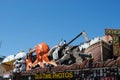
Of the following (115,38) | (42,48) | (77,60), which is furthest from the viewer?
(42,48)

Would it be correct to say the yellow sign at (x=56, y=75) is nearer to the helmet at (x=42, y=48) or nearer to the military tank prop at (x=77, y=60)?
the military tank prop at (x=77, y=60)

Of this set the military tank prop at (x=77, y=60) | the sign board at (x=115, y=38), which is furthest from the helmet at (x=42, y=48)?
the sign board at (x=115, y=38)

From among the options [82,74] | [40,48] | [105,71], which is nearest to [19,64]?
[40,48]

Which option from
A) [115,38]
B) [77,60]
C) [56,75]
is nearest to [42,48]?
[77,60]

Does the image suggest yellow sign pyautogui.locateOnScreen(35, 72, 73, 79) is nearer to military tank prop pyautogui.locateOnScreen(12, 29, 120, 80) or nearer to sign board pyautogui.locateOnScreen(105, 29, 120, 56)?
military tank prop pyautogui.locateOnScreen(12, 29, 120, 80)

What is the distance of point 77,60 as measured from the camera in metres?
28.6

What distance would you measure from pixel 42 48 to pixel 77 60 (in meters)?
6.70

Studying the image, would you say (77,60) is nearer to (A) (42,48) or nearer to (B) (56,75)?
(B) (56,75)

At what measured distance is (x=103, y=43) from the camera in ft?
88.5

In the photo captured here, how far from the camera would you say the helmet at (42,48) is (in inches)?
1348

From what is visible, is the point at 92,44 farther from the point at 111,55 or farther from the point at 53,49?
the point at 53,49

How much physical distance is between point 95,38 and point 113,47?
3.56 m

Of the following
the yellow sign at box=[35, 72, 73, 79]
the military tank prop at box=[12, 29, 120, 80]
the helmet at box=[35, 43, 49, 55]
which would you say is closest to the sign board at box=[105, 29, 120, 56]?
the military tank prop at box=[12, 29, 120, 80]

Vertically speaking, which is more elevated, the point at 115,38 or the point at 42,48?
the point at 42,48
